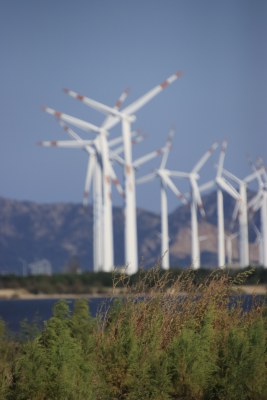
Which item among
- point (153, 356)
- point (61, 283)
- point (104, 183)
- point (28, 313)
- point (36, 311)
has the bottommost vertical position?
point (153, 356)

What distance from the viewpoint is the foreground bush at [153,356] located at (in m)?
17.4

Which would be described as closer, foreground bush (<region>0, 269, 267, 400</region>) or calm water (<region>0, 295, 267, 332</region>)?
foreground bush (<region>0, 269, 267, 400</region>)

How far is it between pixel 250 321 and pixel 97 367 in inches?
140

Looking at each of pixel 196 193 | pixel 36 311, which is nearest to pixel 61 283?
pixel 196 193

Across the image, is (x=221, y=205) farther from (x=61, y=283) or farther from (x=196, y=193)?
(x=61, y=283)

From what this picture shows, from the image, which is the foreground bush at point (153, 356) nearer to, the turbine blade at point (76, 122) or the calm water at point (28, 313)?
the calm water at point (28, 313)

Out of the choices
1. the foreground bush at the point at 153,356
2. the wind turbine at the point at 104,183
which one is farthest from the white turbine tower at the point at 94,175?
Answer: the foreground bush at the point at 153,356

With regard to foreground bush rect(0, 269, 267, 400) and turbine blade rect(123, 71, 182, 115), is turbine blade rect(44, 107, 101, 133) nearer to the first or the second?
turbine blade rect(123, 71, 182, 115)

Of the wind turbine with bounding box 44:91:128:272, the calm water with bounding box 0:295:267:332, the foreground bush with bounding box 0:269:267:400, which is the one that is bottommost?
the foreground bush with bounding box 0:269:267:400

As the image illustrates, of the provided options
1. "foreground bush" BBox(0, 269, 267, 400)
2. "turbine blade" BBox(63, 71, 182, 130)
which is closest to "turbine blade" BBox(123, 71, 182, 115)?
"turbine blade" BBox(63, 71, 182, 130)

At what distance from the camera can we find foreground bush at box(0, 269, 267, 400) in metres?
17.4

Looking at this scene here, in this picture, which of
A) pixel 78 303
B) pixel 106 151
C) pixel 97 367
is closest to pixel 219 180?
pixel 106 151

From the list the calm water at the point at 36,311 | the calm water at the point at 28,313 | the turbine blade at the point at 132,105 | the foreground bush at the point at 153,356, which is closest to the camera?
the foreground bush at the point at 153,356

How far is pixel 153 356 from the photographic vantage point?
61.3 ft
